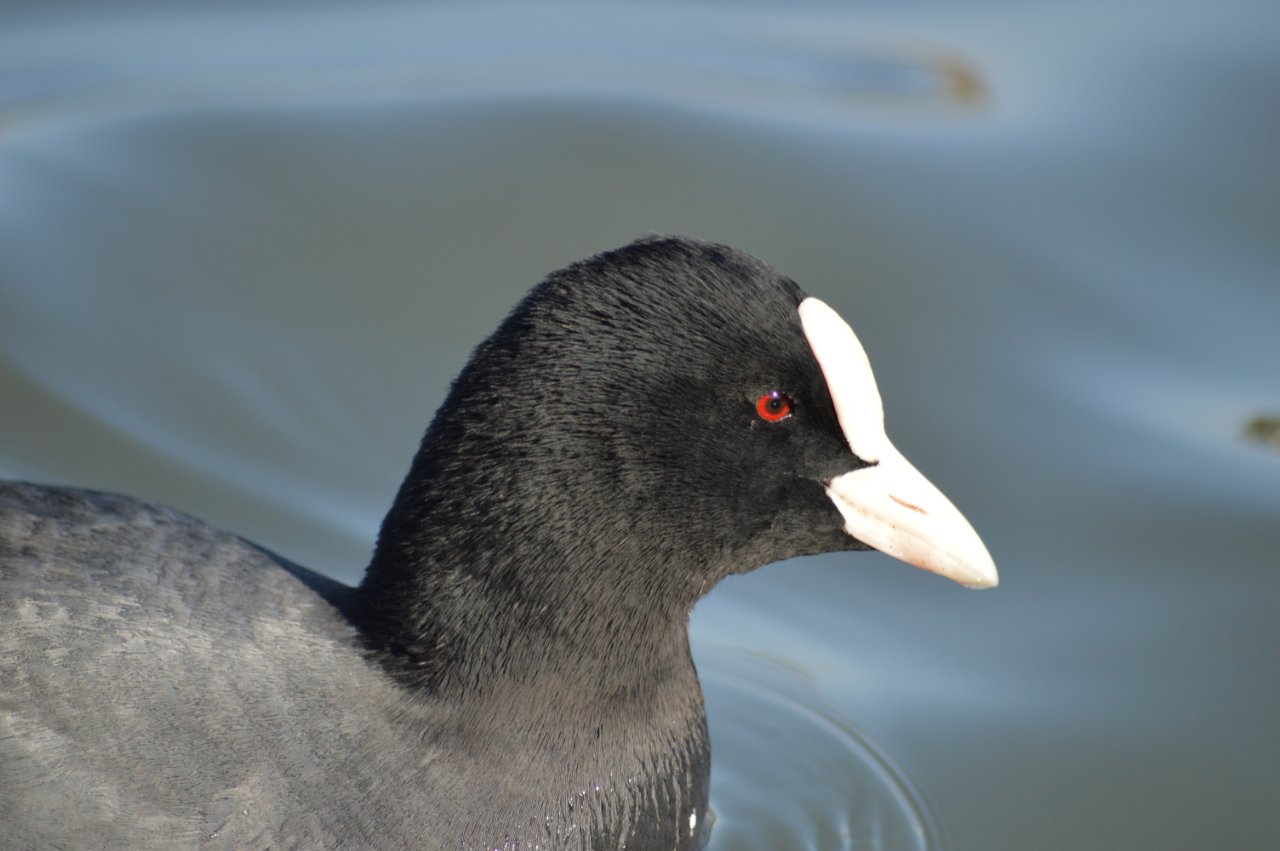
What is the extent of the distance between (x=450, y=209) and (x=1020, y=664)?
82.1 inches

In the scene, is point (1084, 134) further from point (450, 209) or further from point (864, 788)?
point (864, 788)

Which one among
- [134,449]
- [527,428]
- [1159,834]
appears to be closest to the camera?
[527,428]

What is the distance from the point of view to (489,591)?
9.23 feet

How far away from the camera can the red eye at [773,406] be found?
283 cm

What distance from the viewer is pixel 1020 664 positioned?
13.1ft

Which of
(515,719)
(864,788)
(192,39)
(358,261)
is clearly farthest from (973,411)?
(192,39)

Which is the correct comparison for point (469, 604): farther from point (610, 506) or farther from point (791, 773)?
point (791, 773)

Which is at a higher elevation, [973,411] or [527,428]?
[973,411]

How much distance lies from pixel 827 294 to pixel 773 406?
209 cm

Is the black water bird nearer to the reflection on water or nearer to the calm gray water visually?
the reflection on water

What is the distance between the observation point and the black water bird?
2619 millimetres

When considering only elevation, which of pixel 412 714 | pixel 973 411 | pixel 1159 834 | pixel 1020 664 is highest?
pixel 973 411

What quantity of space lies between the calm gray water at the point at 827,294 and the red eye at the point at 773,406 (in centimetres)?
98

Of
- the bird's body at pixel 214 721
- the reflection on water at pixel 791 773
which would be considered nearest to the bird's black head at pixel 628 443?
the bird's body at pixel 214 721
